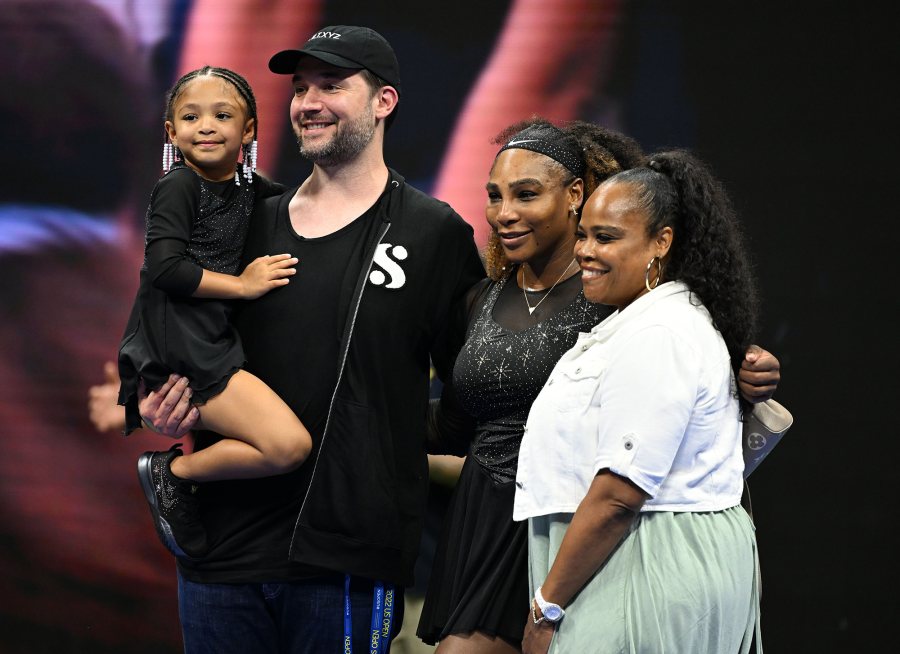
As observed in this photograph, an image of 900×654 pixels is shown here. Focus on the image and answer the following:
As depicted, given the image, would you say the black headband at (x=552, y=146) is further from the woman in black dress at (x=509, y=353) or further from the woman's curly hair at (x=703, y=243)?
the woman's curly hair at (x=703, y=243)

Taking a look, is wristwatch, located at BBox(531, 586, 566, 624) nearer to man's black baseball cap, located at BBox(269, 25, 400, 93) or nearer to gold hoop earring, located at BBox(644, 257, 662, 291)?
gold hoop earring, located at BBox(644, 257, 662, 291)

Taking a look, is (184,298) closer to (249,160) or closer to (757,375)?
(249,160)

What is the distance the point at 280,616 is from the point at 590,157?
4.35ft

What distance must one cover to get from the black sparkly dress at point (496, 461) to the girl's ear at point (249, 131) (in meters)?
0.76

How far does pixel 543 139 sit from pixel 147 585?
92.8 inches

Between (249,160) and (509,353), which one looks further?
(249,160)

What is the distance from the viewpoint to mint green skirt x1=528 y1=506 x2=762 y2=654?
6.03 feet

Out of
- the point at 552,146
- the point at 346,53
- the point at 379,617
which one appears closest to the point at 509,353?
the point at 552,146

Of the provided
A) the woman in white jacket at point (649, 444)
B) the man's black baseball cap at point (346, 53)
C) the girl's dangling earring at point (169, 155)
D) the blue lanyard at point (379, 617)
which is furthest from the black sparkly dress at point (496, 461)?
the girl's dangling earring at point (169, 155)

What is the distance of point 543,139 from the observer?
2393 millimetres

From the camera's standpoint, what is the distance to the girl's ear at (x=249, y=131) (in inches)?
100

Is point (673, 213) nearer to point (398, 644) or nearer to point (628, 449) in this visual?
point (628, 449)

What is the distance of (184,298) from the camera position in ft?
7.88

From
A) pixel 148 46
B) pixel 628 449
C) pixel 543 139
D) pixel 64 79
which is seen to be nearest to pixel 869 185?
pixel 543 139
